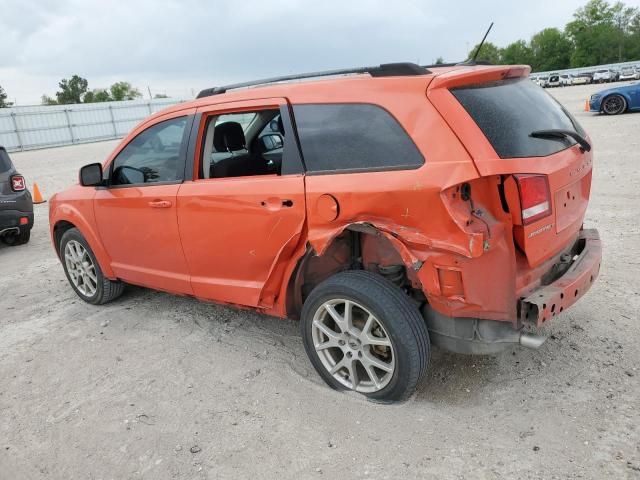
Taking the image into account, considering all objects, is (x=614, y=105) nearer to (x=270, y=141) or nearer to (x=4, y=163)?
A: (x=270, y=141)

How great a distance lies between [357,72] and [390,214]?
3.13ft

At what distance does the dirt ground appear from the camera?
2.57m

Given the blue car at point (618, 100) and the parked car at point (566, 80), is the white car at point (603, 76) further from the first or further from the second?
the blue car at point (618, 100)

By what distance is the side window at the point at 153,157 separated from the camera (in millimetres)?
3797

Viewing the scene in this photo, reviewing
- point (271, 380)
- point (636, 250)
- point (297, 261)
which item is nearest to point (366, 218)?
point (297, 261)

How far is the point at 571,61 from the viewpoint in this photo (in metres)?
90.6

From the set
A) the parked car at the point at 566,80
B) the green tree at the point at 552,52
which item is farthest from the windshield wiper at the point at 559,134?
the green tree at the point at 552,52

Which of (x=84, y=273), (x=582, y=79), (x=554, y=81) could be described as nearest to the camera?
(x=84, y=273)

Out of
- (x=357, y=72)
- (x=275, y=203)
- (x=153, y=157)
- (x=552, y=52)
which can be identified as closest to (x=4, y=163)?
(x=153, y=157)

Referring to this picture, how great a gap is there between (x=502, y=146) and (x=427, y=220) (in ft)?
1.71

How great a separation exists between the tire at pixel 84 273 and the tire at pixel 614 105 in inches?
691

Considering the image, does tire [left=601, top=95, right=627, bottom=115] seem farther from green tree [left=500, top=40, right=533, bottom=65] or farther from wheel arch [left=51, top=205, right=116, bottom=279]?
green tree [left=500, top=40, right=533, bottom=65]

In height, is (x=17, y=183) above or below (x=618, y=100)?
above

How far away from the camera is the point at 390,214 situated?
8.76ft
